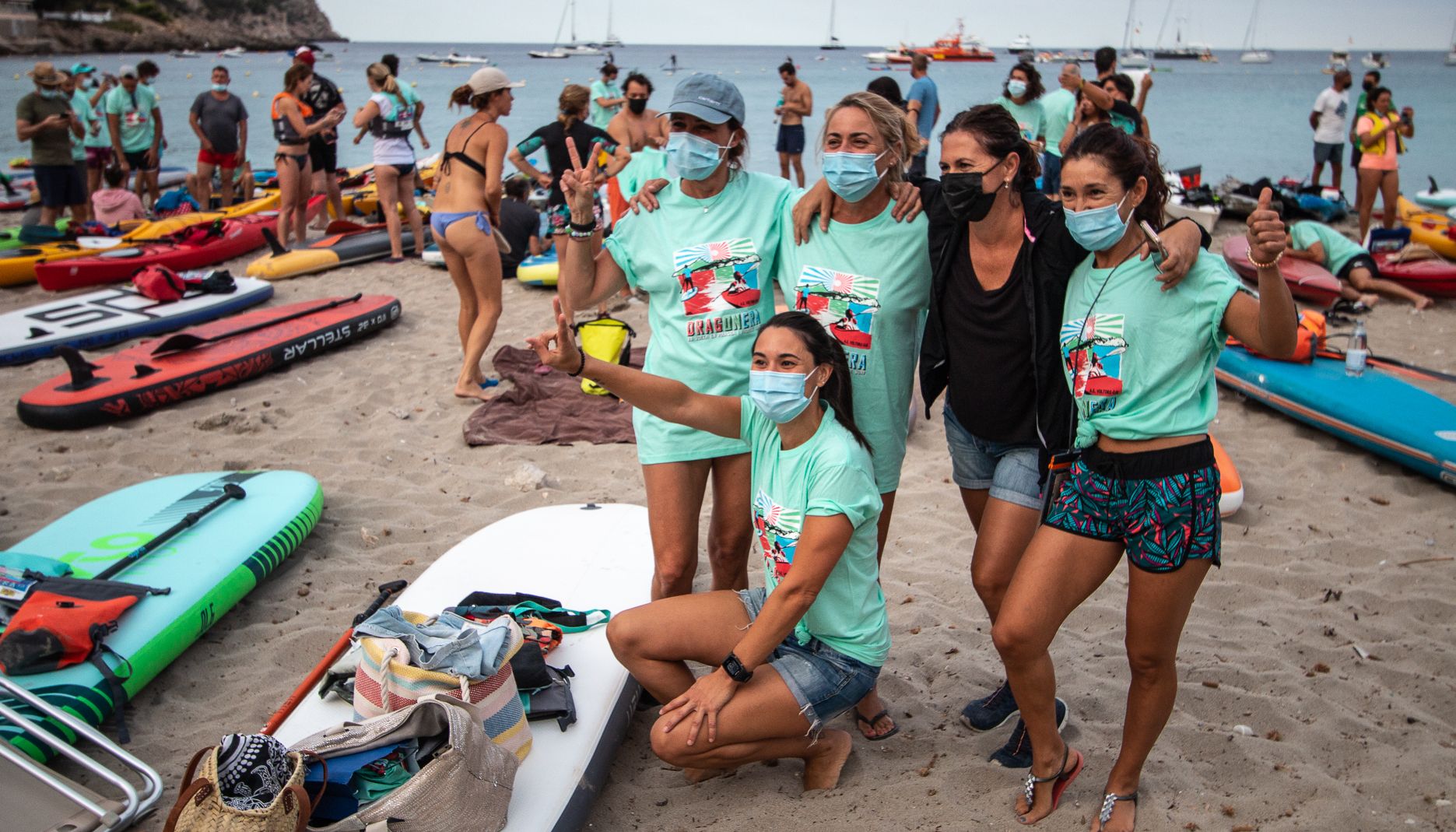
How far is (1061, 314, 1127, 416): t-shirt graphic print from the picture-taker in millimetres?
2746

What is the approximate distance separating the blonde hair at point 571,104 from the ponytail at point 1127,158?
6.36 metres

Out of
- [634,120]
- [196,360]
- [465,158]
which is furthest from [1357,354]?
[196,360]

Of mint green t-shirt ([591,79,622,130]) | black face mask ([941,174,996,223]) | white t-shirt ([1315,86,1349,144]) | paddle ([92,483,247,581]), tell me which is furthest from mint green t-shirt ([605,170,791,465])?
white t-shirt ([1315,86,1349,144])

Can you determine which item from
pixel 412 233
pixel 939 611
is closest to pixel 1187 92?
pixel 412 233

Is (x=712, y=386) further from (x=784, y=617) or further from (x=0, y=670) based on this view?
(x=0, y=670)

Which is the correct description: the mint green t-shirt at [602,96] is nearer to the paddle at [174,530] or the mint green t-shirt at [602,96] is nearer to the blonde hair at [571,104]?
the blonde hair at [571,104]

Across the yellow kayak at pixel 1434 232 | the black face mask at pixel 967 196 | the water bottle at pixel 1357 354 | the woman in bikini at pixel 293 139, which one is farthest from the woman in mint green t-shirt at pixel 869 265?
the yellow kayak at pixel 1434 232

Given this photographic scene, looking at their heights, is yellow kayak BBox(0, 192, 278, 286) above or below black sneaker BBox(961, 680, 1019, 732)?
above

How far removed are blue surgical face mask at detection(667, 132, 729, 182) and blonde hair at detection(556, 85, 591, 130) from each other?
5.40 m

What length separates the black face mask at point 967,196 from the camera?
298 centimetres

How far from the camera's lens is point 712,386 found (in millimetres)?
3430

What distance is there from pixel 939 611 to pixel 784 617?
5.84ft

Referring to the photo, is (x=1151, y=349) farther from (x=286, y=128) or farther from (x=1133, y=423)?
(x=286, y=128)

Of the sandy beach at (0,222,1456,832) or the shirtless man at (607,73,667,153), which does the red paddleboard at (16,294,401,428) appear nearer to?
the sandy beach at (0,222,1456,832)
